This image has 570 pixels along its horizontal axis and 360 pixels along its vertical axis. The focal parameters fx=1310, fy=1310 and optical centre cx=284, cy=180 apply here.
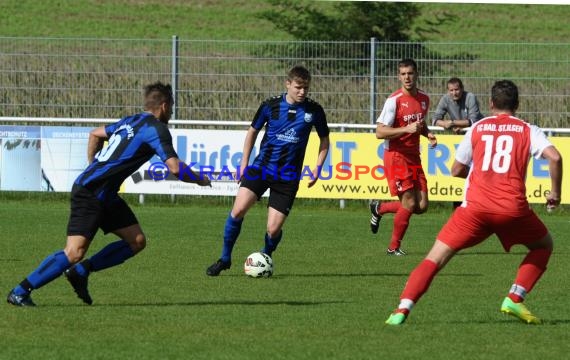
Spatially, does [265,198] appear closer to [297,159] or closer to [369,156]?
[369,156]

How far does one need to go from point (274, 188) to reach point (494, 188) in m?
3.72

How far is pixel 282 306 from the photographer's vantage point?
32.1ft

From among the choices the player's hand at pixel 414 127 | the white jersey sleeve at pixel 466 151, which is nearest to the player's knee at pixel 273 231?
the player's hand at pixel 414 127

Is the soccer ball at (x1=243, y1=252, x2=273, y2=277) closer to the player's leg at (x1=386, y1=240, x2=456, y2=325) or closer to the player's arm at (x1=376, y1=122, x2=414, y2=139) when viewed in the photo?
the player's arm at (x1=376, y1=122, x2=414, y2=139)

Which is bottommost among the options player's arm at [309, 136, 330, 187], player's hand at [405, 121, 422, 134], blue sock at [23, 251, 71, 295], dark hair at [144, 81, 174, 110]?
blue sock at [23, 251, 71, 295]

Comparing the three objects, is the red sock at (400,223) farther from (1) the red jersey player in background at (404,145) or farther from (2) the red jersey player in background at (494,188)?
(2) the red jersey player in background at (494,188)

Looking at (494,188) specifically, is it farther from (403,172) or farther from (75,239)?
(403,172)

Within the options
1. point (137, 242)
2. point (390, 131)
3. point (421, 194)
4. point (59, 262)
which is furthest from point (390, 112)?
point (59, 262)

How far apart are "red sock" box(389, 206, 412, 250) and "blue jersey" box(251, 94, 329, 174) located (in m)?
2.08

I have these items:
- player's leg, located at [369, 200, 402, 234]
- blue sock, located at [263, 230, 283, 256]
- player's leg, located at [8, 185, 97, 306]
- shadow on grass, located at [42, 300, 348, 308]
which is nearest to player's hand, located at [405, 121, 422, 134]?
blue sock, located at [263, 230, 283, 256]

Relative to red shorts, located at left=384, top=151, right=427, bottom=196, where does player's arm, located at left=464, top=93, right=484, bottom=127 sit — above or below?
above

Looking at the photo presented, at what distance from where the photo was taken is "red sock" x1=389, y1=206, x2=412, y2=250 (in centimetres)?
1376

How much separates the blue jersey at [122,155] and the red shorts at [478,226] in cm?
205

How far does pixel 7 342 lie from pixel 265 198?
12.8 m
